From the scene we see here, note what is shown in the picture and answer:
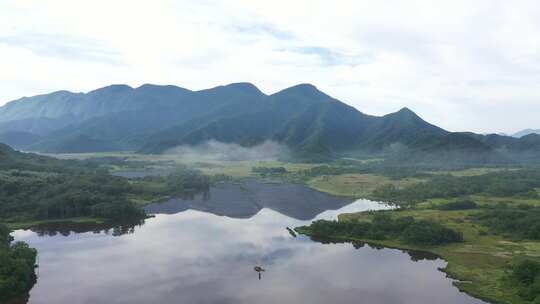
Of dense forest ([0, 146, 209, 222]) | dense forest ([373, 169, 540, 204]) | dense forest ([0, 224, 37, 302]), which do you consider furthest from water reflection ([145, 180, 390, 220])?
dense forest ([0, 224, 37, 302])

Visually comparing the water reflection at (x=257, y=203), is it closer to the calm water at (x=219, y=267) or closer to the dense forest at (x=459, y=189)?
the calm water at (x=219, y=267)

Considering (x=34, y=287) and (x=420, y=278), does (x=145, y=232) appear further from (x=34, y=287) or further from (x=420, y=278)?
(x=420, y=278)

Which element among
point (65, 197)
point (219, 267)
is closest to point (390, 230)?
point (219, 267)

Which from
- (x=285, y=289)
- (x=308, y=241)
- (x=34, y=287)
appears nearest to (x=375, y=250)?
(x=308, y=241)

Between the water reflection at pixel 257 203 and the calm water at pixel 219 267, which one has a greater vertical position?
the water reflection at pixel 257 203

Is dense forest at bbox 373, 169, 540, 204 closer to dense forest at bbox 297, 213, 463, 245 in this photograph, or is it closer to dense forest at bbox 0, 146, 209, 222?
dense forest at bbox 297, 213, 463, 245

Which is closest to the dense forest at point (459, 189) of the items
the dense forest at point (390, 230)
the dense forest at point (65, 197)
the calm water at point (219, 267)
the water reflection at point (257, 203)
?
the water reflection at point (257, 203)
